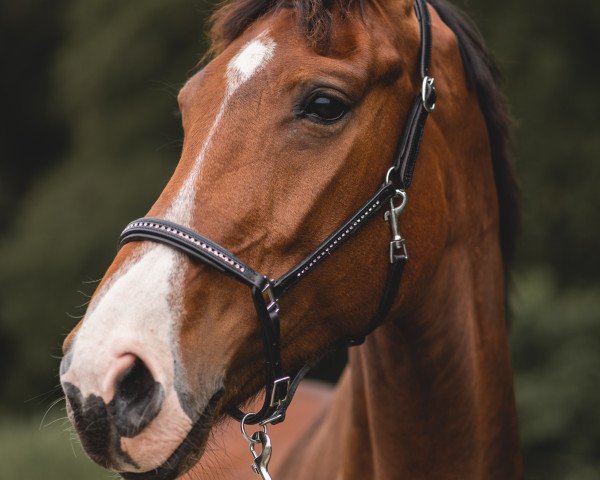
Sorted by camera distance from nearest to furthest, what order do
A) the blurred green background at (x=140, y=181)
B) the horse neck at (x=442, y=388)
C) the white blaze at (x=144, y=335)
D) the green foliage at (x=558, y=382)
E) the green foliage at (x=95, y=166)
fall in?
the white blaze at (x=144, y=335)
the horse neck at (x=442, y=388)
the green foliage at (x=558, y=382)
the blurred green background at (x=140, y=181)
the green foliage at (x=95, y=166)

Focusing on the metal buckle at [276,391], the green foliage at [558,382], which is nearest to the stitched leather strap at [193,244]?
the metal buckle at [276,391]

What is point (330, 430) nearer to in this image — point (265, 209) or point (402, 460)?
point (402, 460)

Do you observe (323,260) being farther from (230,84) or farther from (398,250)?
(230,84)

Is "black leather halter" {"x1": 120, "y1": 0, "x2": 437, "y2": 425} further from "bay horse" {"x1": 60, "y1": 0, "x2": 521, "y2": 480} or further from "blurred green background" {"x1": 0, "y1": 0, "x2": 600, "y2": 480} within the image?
"blurred green background" {"x1": 0, "y1": 0, "x2": 600, "y2": 480}

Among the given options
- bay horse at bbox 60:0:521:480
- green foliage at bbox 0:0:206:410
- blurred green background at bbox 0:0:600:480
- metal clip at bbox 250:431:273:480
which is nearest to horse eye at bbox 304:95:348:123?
bay horse at bbox 60:0:521:480

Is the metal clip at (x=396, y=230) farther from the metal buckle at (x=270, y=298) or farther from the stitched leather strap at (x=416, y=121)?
the metal buckle at (x=270, y=298)

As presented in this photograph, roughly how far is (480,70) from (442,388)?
110 centimetres

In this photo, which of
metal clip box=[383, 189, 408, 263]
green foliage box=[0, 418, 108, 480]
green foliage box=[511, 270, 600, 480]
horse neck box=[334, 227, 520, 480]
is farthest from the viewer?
green foliage box=[0, 418, 108, 480]

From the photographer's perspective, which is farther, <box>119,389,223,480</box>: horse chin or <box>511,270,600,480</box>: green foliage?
<box>511,270,600,480</box>: green foliage

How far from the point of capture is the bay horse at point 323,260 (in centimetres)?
Result: 189

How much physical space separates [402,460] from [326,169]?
1.05 m

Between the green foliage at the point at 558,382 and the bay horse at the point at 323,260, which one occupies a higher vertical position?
the bay horse at the point at 323,260

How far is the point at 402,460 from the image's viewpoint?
2.60 m

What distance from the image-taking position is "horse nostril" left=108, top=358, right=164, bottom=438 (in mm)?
1850
